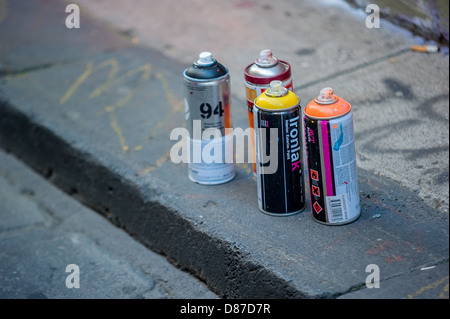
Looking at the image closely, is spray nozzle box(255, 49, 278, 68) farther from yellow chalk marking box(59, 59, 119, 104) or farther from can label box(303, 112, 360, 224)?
yellow chalk marking box(59, 59, 119, 104)

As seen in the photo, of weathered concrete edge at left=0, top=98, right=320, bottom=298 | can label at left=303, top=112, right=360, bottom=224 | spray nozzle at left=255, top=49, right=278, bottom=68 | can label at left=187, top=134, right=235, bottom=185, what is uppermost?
spray nozzle at left=255, top=49, right=278, bottom=68

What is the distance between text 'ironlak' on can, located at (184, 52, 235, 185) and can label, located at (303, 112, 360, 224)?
0.53 meters

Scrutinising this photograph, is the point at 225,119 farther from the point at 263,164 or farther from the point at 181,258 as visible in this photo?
the point at 181,258

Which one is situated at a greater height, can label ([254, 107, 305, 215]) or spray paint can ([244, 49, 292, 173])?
spray paint can ([244, 49, 292, 173])

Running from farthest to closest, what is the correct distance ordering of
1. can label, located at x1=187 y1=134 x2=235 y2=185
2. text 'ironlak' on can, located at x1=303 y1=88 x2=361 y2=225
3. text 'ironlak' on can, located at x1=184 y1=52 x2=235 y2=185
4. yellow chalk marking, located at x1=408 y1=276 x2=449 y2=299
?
can label, located at x1=187 y1=134 x2=235 y2=185 → text 'ironlak' on can, located at x1=184 y1=52 x2=235 y2=185 → text 'ironlak' on can, located at x1=303 y1=88 x2=361 y2=225 → yellow chalk marking, located at x1=408 y1=276 x2=449 y2=299

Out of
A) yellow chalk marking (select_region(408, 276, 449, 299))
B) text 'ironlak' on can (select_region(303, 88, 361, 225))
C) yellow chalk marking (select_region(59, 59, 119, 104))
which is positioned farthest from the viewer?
yellow chalk marking (select_region(59, 59, 119, 104))

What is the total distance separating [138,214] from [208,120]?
68 centimetres

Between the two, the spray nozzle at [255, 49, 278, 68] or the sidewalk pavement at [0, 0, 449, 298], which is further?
the spray nozzle at [255, 49, 278, 68]

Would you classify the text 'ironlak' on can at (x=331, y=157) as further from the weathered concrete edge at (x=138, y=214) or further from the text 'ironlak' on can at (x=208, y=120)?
the text 'ironlak' on can at (x=208, y=120)

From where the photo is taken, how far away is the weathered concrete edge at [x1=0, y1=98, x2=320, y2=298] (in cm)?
251

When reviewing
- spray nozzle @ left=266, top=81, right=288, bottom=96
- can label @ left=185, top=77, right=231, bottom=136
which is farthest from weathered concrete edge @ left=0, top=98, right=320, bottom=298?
spray nozzle @ left=266, top=81, right=288, bottom=96

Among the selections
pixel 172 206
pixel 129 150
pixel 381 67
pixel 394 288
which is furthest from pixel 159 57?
pixel 394 288

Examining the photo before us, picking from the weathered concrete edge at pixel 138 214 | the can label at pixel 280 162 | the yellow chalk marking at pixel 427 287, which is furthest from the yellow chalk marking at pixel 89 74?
the yellow chalk marking at pixel 427 287
